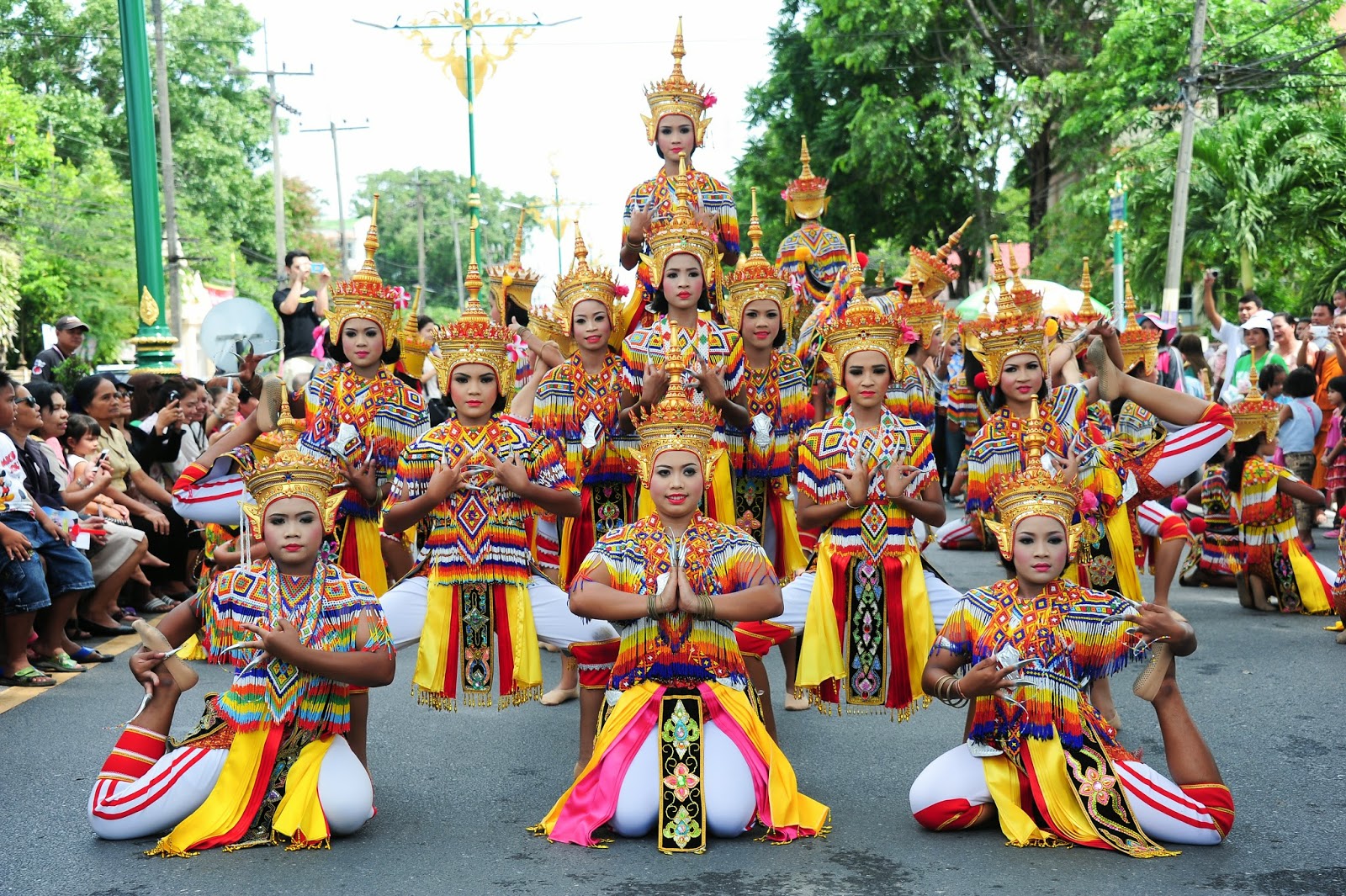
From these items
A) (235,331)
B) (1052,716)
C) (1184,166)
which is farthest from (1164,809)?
(1184,166)

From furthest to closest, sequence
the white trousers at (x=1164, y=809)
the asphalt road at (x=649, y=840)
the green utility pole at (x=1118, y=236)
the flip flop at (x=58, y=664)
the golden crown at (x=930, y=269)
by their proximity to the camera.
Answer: the green utility pole at (x=1118, y=236) → the golden crown at (x=930, y=269) → the flip flop at (x=58, y=664) → the white trousers at (x=1164, y=809) → the asphalt road at (x=649, y=840)

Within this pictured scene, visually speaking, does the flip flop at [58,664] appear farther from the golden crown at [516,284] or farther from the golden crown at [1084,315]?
the golden crown at [1084,315]

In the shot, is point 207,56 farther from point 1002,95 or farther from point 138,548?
point 138,548

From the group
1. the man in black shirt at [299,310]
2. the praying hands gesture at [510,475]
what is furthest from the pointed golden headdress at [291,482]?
the man in black shirt at [299,310]

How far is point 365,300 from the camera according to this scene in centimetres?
694

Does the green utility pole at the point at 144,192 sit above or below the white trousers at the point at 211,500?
above

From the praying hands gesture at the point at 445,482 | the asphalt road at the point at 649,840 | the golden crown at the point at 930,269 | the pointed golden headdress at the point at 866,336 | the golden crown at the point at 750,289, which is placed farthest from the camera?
the golden crown at the point at 930,269

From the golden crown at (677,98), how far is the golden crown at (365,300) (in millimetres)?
1788

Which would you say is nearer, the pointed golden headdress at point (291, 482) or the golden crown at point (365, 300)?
the pointed golden headdress at point (291, 482)

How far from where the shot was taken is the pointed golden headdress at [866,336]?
629 centimetres

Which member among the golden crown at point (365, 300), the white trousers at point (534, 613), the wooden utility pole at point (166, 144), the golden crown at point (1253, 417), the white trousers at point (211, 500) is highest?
the wooden utility pole at point (166, 144)

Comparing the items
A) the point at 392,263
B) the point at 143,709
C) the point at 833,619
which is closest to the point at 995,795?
the point at 833,619

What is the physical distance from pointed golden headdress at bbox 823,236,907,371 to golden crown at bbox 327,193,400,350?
2217 millimetres

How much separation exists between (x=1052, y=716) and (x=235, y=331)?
27.9 feet
